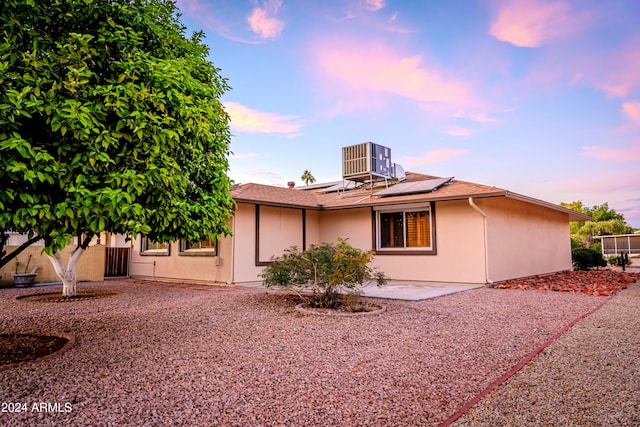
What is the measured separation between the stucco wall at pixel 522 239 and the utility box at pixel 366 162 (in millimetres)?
3802

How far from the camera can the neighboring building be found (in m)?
10.5

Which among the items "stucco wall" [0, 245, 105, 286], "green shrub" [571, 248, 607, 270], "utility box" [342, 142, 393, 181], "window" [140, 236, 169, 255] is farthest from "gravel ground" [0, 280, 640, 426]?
"green shrub" [571, 248, 607, 270]

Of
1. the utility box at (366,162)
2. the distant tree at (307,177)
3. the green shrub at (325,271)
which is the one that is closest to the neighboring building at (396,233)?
the utility box at (366,162)

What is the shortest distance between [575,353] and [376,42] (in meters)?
9.03

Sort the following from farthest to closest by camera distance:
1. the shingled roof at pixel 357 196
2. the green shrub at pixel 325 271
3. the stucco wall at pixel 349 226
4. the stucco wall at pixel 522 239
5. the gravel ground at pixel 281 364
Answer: the stucco wall at pixel 349 226
the stucco wall at pixel 522 239
the shingled roof at pixel 357 196
the green shrub at pixel 325 271
the gravel ground at pixel 281 364

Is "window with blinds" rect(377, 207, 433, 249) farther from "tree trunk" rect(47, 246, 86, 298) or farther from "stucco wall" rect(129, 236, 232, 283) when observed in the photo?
"tree trunk" rect(47, 246, 86, 298)

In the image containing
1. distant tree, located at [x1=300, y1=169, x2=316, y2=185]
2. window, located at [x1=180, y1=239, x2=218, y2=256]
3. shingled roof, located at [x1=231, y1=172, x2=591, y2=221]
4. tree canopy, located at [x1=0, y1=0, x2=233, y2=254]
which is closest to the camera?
tree canopy, located at [x1=0, y1=0, x2=233, y2=254]

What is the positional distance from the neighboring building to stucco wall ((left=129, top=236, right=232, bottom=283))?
0.03 m

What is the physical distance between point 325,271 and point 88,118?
173 inches

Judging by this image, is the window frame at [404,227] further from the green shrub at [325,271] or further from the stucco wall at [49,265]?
the stucco wall at [49,265]

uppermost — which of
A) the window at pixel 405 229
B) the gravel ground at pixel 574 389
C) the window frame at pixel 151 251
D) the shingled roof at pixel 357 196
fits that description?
the shingled roof at pixel 357 196

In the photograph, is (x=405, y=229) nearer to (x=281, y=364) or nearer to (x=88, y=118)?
(x=281, y=364)

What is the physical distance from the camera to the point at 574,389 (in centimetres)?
302

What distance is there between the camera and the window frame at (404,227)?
11.0 meters
